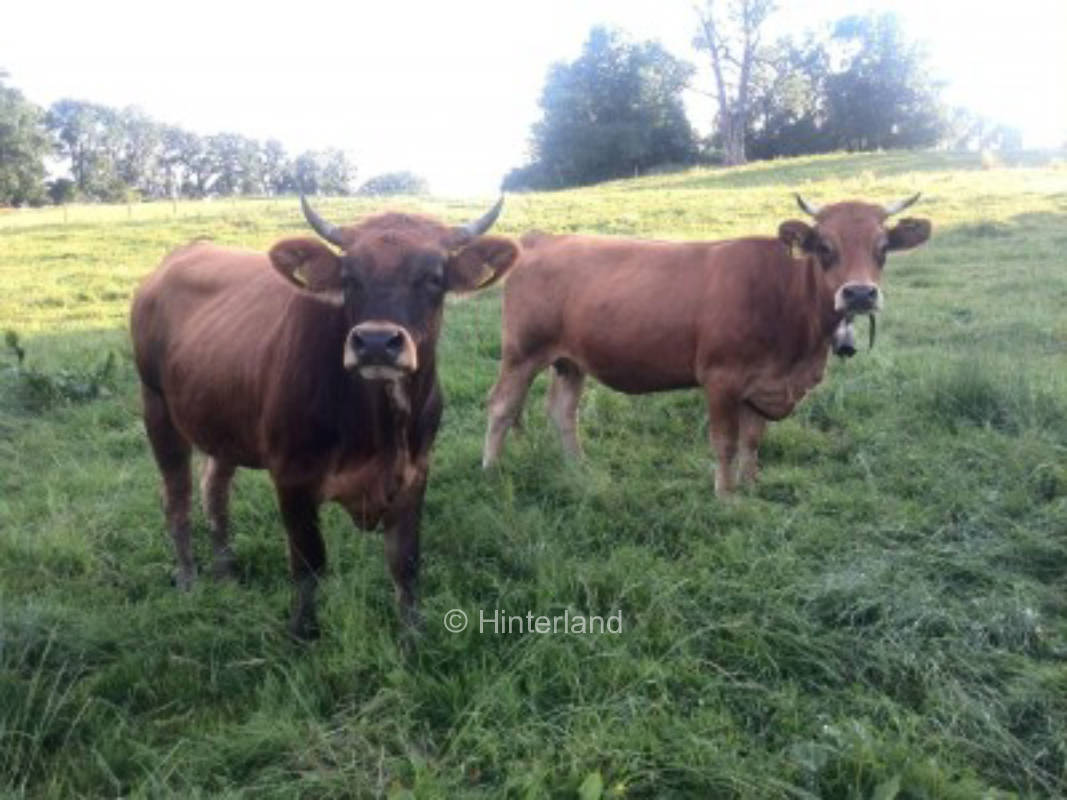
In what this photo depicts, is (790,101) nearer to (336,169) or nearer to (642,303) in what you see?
(336,169)

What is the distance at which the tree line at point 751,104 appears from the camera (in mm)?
Answer: 46750

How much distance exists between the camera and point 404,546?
4051 mm

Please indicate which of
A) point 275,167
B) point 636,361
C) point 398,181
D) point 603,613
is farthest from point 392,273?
point 275,167

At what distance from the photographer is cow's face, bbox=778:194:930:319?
5.30m

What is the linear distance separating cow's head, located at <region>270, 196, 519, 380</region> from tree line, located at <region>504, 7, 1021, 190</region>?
43.0m

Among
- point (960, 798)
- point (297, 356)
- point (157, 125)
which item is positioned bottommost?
point (960, 798)

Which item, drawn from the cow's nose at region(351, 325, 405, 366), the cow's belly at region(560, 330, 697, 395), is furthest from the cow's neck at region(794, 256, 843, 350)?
the cow's nose at region(351, 325, 405, 366)

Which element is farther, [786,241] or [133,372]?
[133,372]

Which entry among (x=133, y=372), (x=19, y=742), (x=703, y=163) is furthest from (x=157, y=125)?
(x=19, y=742)

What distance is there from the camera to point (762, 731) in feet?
10.7

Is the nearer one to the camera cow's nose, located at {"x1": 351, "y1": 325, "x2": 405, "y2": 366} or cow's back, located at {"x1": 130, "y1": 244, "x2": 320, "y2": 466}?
cow's nose, located at {"x1": 351, "y1": 325, "x2": 405, "y2": 366}

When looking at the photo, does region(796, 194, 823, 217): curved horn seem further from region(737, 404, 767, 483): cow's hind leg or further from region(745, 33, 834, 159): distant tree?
region(745, 33, 834, 159): distant tree

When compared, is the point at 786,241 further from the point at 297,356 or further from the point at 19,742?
the point at 19,742

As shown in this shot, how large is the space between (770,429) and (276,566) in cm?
343
